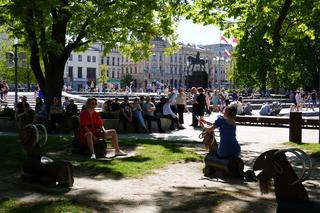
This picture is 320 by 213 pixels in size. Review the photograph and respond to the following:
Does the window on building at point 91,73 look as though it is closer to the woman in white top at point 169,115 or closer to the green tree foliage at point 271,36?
the green tree foliage at point 271,36

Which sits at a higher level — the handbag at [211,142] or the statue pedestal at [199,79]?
the statue pedestal at [199,79]

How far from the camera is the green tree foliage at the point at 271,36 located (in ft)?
45.1

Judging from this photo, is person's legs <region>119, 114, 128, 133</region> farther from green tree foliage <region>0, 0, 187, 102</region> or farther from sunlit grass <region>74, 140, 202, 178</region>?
sunlit grass <region>74, 140, 202, 178</region>

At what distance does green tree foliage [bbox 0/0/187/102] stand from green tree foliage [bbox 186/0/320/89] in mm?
2596

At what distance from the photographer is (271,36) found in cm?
1404

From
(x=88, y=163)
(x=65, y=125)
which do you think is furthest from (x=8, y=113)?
(x=88, y=163)

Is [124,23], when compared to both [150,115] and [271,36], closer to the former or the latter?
[150,115]

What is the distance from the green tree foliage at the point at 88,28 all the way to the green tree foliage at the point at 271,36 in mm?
2596

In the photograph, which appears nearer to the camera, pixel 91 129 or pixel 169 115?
pixel 91 129

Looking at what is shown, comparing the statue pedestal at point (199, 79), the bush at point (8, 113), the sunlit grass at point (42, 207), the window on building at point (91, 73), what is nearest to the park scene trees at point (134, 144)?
the sunlit grass at point (42, 207)

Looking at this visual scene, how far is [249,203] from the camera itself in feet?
21.3

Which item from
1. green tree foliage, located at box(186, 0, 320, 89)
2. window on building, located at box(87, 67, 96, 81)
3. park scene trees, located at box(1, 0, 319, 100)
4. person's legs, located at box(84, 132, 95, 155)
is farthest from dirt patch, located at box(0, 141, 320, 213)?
window on building, located at box(87, 67, 96, 81)

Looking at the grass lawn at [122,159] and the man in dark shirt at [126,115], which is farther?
the man in dark shirt at [126,115]

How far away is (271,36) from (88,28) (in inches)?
301
